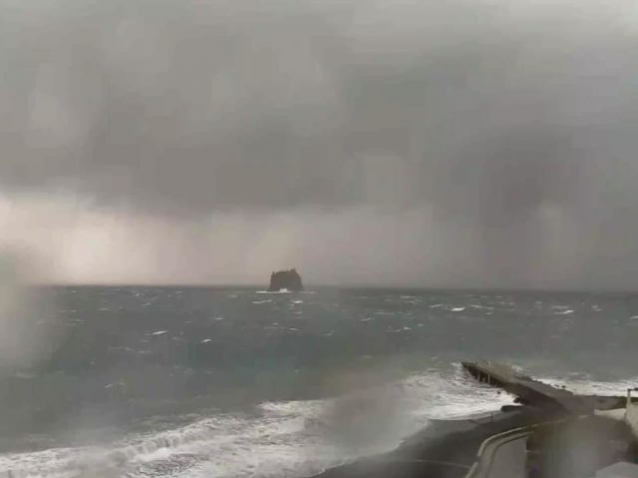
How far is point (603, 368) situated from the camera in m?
66.9

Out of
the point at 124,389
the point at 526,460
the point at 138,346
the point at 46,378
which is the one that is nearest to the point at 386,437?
the point at 526,460

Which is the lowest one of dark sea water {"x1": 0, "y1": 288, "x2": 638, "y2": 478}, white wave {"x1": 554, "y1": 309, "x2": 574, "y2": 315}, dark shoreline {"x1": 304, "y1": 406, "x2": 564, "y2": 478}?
dark sea water {"x1": 0, "y1": 288, "x2": 638, "y2": 478}

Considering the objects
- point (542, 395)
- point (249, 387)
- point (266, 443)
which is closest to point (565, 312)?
point (249, 387)

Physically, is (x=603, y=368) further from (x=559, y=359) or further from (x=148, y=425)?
(x=148, y=425)

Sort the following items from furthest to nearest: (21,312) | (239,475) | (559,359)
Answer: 1. (21,312)
2. (559,359)
3. (239,475)

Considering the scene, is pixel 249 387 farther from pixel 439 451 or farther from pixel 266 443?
pixel 439 451

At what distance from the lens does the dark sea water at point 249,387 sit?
1135 inches

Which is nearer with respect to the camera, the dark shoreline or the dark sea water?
the dark shoreline

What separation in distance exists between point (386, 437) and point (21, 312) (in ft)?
338

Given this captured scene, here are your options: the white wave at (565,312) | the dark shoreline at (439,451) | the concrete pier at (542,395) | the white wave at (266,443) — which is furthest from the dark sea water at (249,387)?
the white wave at (565,312)

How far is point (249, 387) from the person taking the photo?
169 ft

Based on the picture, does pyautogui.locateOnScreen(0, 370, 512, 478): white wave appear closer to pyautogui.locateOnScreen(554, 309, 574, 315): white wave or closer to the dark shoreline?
the dark shoreline

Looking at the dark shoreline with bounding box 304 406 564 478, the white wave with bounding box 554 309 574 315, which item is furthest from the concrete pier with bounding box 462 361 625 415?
the white wave with bounding box 554 309 574 315

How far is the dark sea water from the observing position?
2883cm
